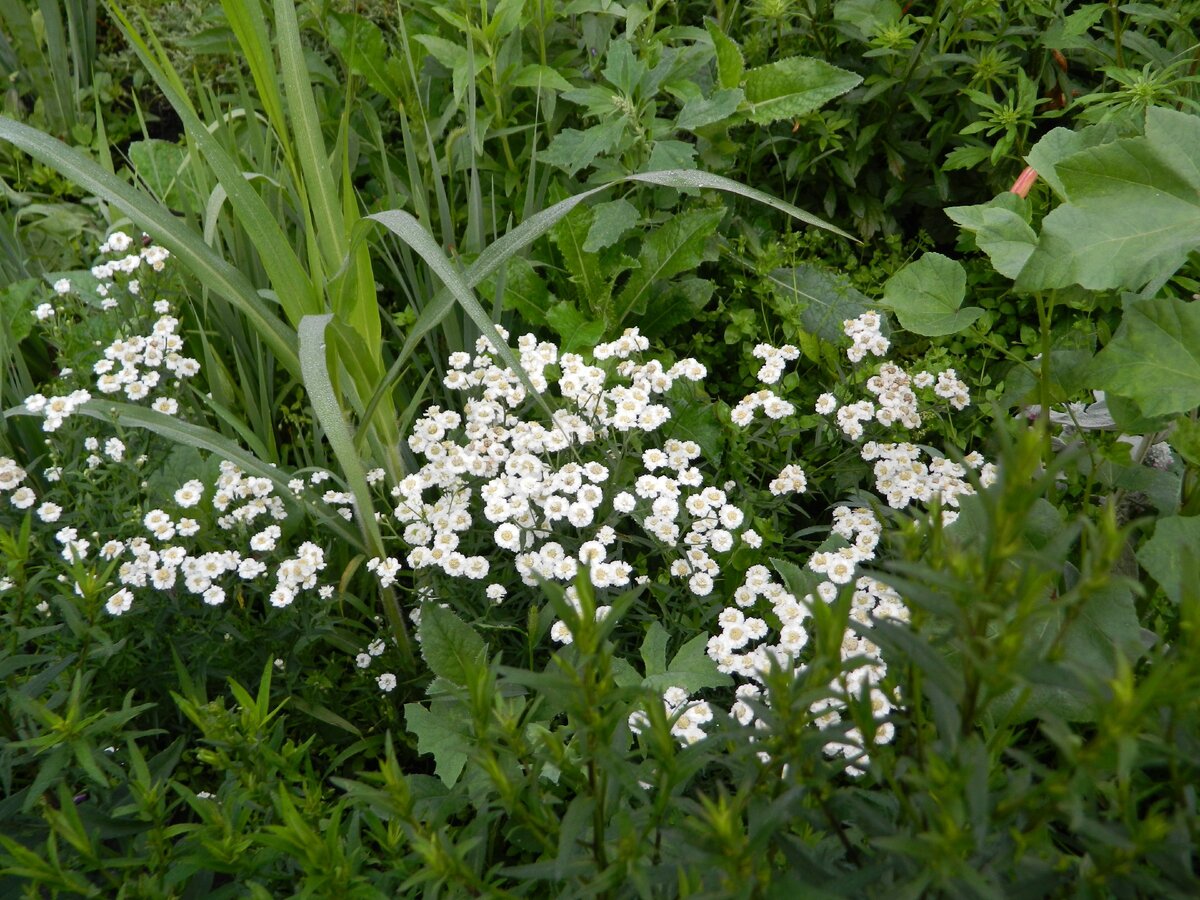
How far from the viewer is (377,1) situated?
3.16 meters

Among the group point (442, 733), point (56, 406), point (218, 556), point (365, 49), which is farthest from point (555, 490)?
point (365, 49)

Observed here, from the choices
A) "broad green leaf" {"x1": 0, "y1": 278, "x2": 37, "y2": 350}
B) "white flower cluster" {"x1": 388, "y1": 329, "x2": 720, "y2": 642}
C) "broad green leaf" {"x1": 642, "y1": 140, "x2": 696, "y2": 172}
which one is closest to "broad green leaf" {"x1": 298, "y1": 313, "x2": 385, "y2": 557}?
"white flower cluster" {"x1": 388, "y1": 329, "x2": 720, "y2": 642}

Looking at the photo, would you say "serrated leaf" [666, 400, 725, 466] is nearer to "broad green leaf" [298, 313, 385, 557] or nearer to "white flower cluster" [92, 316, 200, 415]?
"broad green leaf" [298, 313, 385, 557]

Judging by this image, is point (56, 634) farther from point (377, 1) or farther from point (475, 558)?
point (377, 1)

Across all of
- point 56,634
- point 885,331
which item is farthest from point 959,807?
point 885,331

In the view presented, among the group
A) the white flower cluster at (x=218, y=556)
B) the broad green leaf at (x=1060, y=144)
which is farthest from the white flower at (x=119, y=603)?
the broad green leaf at (x=1060, y=144)

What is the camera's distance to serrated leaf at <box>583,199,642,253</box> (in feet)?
7.30

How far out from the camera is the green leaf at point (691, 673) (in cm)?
146

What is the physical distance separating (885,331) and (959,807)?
1.72m

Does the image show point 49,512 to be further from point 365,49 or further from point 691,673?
point 365,49

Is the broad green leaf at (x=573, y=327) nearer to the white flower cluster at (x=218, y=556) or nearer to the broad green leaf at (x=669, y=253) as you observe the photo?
the broad green leaf at (x=669, y=253)

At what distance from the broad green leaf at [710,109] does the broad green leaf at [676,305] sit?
14.8 inches

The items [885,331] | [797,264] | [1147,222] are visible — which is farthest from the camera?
[797,264]

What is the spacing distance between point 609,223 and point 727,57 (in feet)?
1.63
